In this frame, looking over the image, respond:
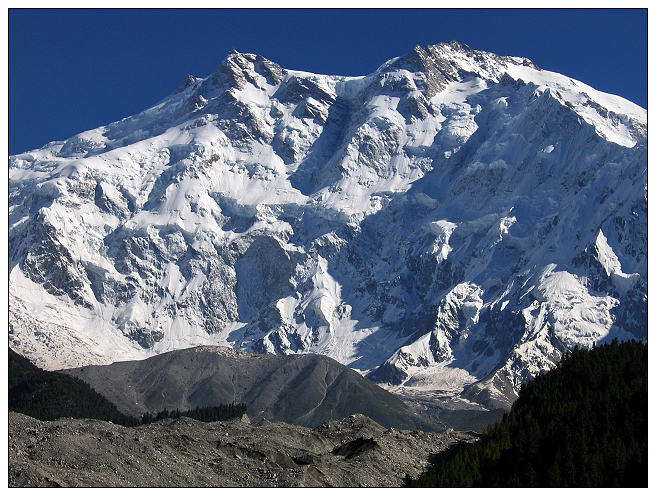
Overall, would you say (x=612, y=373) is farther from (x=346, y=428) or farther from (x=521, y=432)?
(x=346, y=428)

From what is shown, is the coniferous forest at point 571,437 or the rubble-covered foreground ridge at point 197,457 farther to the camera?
the coniferous forest at point 571,437

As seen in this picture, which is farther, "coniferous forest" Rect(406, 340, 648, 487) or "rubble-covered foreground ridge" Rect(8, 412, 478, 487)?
"coniferous forest" Rect(406, 340, 648, 487)

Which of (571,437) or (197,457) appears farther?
(571,437)

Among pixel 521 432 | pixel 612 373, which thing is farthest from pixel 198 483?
pixel 612 373

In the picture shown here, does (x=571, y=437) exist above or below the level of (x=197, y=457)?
above
